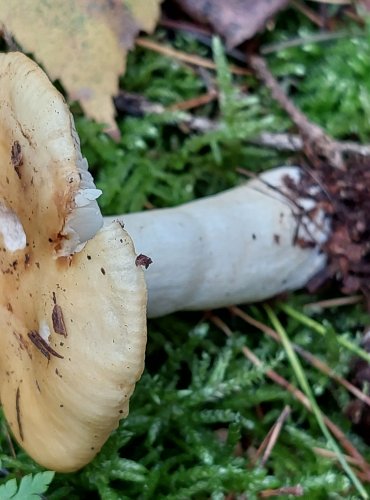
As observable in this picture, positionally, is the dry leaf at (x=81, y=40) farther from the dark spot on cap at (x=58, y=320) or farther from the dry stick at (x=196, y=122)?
the dark spot on cap at (x=58, y=320)

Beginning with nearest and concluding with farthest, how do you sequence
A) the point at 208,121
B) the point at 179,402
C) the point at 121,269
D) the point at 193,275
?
the point at 121,269 < the point at 193,275 < the point at 179,402 < the point at 208,121

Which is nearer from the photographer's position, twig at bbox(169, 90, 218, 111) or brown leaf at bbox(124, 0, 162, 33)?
brown leaf at bbox(124, 0, 162, 33)

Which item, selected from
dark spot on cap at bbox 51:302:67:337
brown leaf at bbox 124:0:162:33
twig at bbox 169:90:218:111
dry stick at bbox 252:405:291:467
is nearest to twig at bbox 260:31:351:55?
twig at bbox 169:90:218:111

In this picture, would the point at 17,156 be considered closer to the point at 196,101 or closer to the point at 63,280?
the point at 63,280

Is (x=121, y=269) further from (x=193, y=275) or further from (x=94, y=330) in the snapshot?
(x=193, y=275)

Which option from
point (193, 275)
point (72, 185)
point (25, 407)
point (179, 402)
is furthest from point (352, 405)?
point (72, 185)

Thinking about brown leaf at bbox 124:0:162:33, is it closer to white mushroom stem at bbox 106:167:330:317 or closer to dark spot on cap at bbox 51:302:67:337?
white mushroom stem at bbox 106:167:330:317
